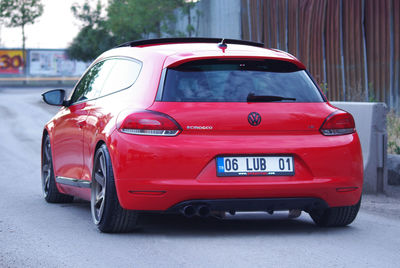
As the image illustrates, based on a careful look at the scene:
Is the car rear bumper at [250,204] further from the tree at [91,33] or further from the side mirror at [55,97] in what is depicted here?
the tree at [91,33]

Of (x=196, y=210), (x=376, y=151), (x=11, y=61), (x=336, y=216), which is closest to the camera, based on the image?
(x=196, y=210)

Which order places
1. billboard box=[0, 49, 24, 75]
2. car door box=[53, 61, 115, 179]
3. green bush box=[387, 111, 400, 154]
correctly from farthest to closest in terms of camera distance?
billboard box=[0, 49, 24, 75]
green bush box=[387, 111, 400, 154]
car door box=[53, 61, 115, 179]

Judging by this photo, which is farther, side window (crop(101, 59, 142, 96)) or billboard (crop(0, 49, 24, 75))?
billboard (crop(0, 49, 24, 75))

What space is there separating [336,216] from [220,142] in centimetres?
137

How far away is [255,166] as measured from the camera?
6.11 metres

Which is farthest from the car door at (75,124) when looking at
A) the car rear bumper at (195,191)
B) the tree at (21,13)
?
the tree at (21,13)

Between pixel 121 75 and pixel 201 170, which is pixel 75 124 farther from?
pixel 201 170

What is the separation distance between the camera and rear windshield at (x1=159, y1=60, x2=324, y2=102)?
626 centimetres

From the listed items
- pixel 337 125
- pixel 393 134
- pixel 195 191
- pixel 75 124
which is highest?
pixel 337 125

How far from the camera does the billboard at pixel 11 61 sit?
78188 mm

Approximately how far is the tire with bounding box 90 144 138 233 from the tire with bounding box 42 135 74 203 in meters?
2.09

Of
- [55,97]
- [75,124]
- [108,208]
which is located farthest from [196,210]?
[55,97]

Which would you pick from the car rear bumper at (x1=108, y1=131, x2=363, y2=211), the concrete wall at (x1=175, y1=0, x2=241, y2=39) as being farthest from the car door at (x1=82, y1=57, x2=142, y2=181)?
the concrete wall at (x1=175, y1=0, x2=241, y2=39)

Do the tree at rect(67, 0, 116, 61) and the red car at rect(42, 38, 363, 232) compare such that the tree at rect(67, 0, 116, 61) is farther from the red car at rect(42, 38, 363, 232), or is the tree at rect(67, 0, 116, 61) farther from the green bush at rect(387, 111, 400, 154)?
the red car at rect(42, 38, 363, 232)
